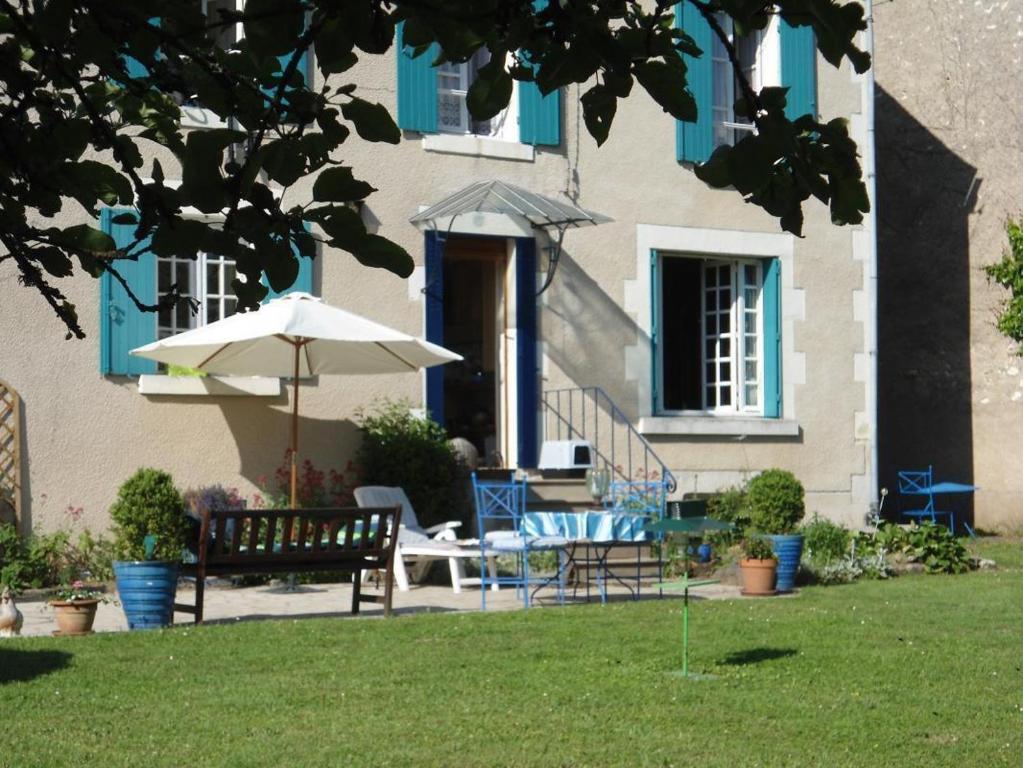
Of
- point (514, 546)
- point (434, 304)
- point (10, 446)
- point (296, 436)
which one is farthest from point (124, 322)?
point (514, 546)

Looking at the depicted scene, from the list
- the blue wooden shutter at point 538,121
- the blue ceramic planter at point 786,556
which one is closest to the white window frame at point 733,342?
the blue wooden shutter at point 538,121

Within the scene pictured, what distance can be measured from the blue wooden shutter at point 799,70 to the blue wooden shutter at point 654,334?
2.01m

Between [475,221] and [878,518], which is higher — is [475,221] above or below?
above

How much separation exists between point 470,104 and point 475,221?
1066 centimetres

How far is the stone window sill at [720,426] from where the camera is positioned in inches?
549

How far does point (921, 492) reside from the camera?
52.6 feet

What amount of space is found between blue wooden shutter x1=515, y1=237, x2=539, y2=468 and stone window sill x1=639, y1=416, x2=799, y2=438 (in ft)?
3.53

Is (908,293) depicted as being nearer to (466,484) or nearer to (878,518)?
(878,518)

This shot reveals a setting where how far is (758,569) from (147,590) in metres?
4.30

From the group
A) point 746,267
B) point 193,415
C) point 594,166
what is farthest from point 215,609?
point 746,267

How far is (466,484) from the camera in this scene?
12.8 meters

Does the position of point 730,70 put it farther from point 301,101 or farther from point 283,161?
point 283,161

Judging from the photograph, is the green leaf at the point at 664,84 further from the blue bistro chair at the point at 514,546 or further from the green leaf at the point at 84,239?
the blue bistro chair at the point at 514,546

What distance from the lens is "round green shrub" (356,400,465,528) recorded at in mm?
12414
